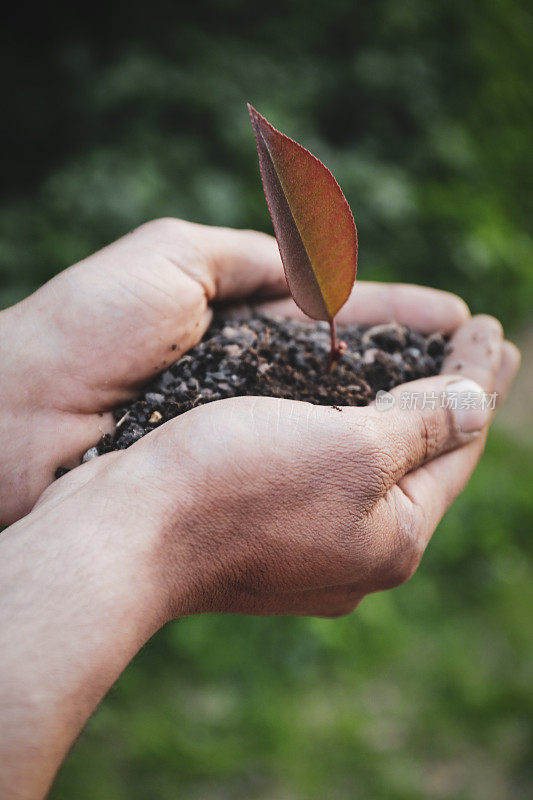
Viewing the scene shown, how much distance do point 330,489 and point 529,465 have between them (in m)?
1.77

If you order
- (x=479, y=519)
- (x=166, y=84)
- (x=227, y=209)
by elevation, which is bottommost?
(x=479, y=519)

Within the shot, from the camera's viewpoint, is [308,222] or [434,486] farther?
[434,486]

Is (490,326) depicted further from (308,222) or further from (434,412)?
(308,222)

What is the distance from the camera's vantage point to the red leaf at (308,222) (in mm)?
1076

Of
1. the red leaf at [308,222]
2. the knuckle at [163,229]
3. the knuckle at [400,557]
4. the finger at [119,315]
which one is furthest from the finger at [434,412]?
the knuckle at [163,229]

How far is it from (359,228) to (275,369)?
1566 mm

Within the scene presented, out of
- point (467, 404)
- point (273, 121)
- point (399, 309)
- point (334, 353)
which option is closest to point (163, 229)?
point (334, 353)

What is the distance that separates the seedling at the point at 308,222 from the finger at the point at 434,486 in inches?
14.0

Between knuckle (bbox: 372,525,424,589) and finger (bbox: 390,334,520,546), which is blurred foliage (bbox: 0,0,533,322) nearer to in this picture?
finger (bbox: 390,334,520,546)

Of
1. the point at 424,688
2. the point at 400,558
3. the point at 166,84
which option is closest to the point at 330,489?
the point at 400,558

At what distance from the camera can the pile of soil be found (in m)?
1.21

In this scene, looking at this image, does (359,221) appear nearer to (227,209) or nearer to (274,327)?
(227,209)

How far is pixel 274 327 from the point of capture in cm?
143

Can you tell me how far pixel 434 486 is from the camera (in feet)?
4.16
